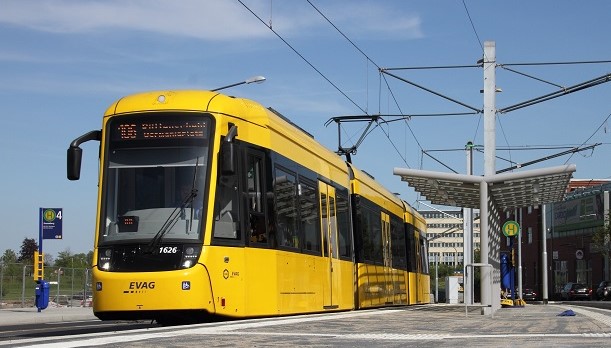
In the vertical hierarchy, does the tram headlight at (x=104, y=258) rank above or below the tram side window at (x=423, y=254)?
below

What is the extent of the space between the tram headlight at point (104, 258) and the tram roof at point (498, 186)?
27.6 ft

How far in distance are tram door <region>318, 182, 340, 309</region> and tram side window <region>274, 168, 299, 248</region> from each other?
6.50 feet

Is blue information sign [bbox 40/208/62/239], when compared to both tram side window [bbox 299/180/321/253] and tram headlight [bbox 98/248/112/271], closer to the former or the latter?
tram side window [bbox 299/180/321/253]

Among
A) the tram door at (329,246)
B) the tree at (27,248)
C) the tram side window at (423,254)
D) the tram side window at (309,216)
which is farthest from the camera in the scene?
the tree at (27,248)

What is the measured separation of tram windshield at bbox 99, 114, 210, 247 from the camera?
1453cm

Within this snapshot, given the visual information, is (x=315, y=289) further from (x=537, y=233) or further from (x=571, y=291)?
(x=537, y=233)

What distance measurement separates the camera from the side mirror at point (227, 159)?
14602 millimetres

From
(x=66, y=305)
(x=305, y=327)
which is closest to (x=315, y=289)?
(x=305, y=327)

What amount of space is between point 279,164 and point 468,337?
751 centimetres

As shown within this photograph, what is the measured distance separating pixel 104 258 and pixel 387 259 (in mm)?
13820

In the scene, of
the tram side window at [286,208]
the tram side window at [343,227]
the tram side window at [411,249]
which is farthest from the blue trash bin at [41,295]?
the tram side window at [286,208]

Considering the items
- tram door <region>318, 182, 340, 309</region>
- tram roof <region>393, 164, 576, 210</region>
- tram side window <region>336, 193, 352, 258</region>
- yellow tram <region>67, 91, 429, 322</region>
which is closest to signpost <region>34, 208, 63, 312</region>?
tram roof <region>393, 164, 576, 210</region>

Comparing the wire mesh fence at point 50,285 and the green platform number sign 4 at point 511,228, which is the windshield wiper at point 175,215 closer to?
the wire mesh fence at point 50,285

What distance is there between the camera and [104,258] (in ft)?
47.9
